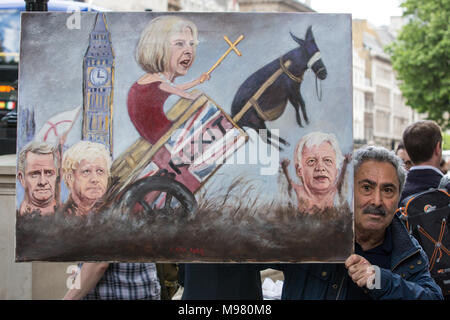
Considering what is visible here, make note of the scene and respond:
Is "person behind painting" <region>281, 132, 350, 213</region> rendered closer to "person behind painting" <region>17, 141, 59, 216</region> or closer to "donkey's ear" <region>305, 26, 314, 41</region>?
"donkey's ear" <region>305, 26, 314, 41</region>

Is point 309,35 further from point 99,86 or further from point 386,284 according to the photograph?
point 386,284

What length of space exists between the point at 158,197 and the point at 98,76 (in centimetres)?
49

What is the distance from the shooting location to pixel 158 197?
2.66 m

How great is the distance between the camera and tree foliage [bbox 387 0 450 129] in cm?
3450

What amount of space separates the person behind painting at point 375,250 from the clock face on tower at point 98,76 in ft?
3.49

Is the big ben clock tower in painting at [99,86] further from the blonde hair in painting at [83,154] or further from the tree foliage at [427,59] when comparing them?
the tree foliage at [427,59]

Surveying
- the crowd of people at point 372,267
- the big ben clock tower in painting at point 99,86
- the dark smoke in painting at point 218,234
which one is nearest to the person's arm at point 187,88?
the big ben clock tower in painting at point 99,86

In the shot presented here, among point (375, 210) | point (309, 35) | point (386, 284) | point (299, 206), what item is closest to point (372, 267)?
point (386, 284)

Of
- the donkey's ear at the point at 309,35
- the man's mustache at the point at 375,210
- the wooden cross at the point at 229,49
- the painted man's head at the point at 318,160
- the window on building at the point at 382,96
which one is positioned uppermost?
the window on building at the point at 382,96

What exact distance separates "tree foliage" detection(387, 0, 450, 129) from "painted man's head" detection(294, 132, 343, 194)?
108ft

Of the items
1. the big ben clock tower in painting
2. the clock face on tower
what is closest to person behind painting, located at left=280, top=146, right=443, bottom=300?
the big ben clock tower in painting

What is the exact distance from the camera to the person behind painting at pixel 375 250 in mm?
2912

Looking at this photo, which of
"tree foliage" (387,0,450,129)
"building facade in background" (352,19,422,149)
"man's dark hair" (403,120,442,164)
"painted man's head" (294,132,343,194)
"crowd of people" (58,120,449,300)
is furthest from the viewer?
"building facade in background" (352,19,422,149)

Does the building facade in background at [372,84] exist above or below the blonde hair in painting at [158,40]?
above
